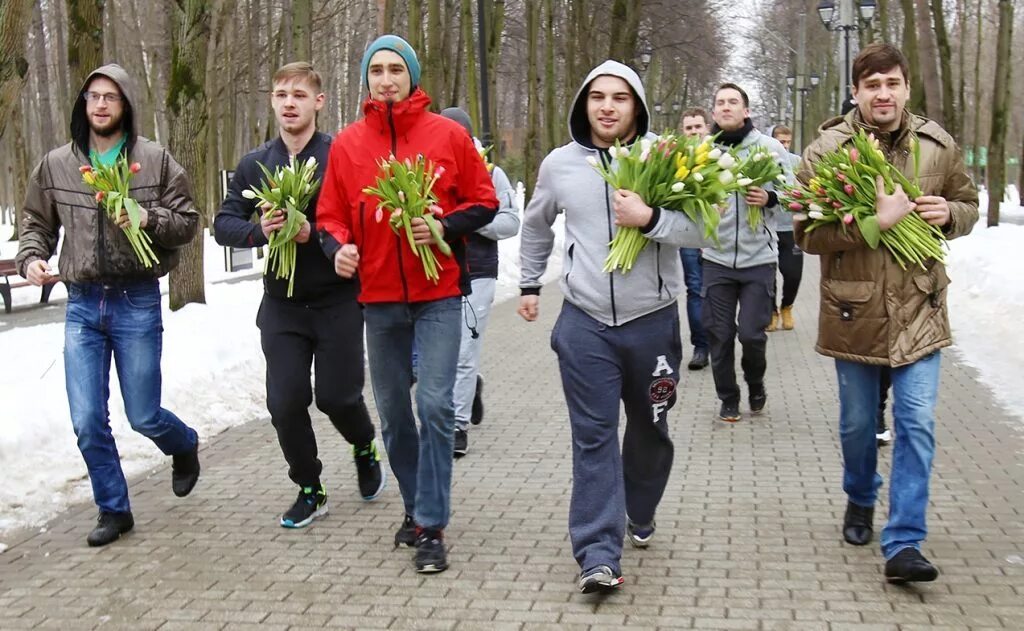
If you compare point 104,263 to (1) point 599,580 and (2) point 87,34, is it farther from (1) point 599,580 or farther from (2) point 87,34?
(2) point 87,34

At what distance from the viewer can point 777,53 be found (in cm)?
6850

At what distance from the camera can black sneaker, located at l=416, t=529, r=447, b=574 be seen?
5352 mm

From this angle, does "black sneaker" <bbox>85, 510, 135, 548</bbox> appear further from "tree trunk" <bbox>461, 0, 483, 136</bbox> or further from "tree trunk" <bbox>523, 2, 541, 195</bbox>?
"tree trunk" <bbox>523, 2, 541, 195</bbox>

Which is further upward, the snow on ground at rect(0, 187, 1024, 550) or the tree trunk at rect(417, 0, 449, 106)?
the tree trunk at rect(417, 0, 449, 106)

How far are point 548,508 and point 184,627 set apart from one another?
222 centimetres

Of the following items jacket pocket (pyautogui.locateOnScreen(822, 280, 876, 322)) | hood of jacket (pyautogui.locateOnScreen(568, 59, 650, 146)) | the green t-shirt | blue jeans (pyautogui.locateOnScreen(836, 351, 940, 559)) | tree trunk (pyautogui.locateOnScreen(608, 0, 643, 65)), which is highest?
tree trunk (pyautogui.locateOnScreen(608, 0, 643, 65))

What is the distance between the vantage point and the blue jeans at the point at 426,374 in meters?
5.44

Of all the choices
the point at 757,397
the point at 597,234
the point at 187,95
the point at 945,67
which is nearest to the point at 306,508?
the point at 597,234

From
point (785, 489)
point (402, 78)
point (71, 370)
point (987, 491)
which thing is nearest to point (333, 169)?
point (402, 78)

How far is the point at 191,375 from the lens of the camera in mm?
9883

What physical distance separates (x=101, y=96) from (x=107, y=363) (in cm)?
126

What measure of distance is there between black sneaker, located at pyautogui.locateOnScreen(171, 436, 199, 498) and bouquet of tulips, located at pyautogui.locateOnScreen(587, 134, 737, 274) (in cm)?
270

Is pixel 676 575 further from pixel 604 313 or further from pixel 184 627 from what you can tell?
pixel 184 627

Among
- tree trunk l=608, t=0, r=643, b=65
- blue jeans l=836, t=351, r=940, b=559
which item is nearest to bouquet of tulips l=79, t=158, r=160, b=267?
blue jeans l=836, t=351, r=940, b=559
